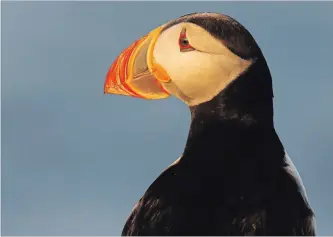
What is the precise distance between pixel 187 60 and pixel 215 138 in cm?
46

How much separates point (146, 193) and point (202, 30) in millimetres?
902

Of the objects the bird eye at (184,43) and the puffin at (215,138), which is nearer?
the puffin at (215,138)

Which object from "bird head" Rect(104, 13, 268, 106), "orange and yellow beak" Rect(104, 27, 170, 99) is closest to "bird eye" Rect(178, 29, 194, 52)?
"bird head" Rect(104, 13, 268, 106)

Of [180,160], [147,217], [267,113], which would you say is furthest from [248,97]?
[147,217]

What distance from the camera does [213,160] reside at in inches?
215

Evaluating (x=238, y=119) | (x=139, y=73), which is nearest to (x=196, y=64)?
(x=238, y=119)

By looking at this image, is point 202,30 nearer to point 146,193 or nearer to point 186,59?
point 186,59

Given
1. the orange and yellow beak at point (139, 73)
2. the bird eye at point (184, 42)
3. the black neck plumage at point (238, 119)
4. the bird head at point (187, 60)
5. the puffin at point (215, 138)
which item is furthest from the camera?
the orange and yellow beak at point (139, 73)

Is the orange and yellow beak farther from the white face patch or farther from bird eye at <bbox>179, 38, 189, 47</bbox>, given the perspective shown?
bird eye at <bbox>179, 38, 189, 47</bbox>

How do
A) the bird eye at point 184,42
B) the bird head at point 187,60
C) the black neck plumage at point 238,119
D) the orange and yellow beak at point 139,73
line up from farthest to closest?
1. the orange and yellow beak at point 139,73
2. the bird eye at point 184,42
3. the bird head at point 187,60
4. the black neck plumage at point 238,119

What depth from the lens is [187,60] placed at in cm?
586

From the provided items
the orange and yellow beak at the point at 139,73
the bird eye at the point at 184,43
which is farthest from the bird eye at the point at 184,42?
the orange and yellow beak at the point at 139,73

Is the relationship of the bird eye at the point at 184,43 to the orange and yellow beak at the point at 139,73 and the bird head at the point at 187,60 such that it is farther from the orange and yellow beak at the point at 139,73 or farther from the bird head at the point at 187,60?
the orange and yellow beak at the point at 139,73

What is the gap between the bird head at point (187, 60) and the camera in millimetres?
5738
